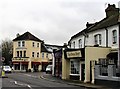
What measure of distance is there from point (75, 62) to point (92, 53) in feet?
14.5

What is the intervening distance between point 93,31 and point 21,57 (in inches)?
1609

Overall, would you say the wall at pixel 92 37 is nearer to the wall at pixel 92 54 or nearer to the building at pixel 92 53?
the building at pixel 92 53

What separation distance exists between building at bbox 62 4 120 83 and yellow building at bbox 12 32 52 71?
37.3 m

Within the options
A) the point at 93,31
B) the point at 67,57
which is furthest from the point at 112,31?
the point at 67,57

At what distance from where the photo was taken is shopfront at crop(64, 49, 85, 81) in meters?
33.6

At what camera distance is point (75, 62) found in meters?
36.2

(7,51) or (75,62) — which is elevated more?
(7,51)

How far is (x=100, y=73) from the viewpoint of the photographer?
Answer: 28328 millimetres

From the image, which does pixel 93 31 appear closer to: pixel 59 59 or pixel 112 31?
pixel 112 31

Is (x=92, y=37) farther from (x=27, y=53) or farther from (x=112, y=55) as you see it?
(x=27, y=53)

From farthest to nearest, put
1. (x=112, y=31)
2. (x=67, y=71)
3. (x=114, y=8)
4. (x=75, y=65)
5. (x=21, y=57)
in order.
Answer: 1. (x=21, y=57)
2. (x=114, y=8)
3. (x=67, y=71)
4. (x=75, y=65)
5. (x=112, y=31)

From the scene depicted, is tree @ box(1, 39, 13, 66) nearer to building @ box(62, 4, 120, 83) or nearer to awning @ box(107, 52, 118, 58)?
building @ box(62, 4, 120, 83)

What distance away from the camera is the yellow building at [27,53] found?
75250mm

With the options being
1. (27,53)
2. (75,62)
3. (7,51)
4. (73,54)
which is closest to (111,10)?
(75,62)
